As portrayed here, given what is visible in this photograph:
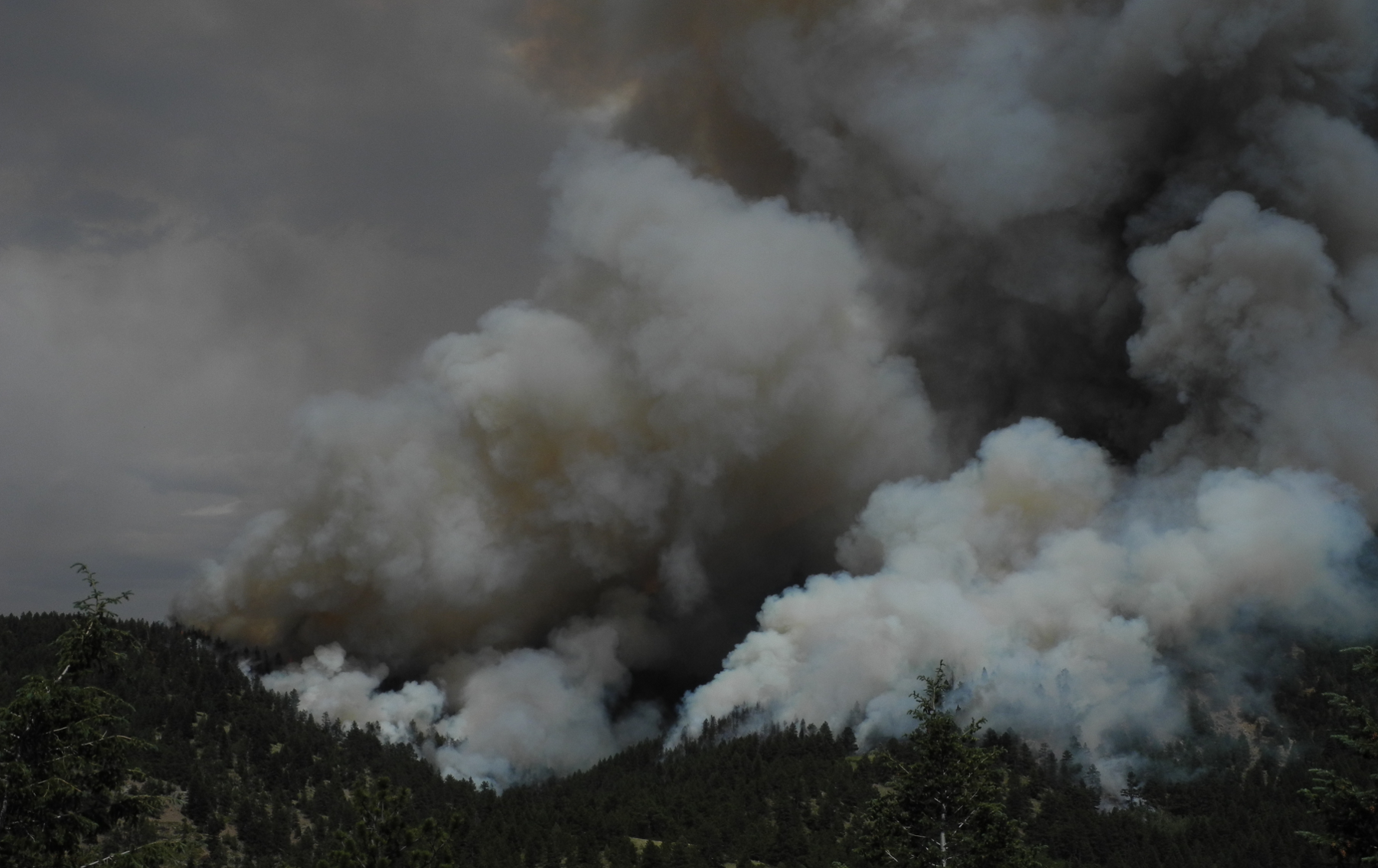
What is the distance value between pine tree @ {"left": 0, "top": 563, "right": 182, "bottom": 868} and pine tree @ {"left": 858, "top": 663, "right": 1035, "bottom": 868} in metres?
31.1

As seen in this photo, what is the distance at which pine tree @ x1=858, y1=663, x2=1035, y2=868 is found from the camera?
4862 centimetres

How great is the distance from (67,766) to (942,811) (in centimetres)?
3684

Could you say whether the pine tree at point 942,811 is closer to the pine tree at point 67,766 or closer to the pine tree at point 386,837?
the pine tree at point 386,837

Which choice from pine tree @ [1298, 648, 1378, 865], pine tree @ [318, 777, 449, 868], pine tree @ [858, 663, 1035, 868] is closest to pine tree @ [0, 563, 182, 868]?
pine tree @ [318, 777, 449, 868]

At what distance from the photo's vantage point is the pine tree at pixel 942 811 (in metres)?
48.6

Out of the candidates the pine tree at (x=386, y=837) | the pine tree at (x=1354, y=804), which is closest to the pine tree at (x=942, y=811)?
the pine tree at (x=1354, y=804)

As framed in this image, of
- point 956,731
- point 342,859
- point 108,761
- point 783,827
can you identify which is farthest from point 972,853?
point 783,827

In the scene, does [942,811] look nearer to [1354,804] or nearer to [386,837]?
[1354,804]

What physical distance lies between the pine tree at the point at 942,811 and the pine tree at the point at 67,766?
31064 millimetres

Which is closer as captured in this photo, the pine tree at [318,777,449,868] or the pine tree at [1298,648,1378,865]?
the pine tree at [1298,648,1378,865]

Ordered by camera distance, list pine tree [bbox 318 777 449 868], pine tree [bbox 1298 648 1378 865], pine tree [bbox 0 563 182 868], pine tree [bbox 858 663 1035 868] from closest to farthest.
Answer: pine tree [bbox 0 563 182 868]
pine tree [bbox 1298 648 1378 865]
pine tree [bbox 318 777 449 868]
pine tree [bbox 858 663 1035 868]

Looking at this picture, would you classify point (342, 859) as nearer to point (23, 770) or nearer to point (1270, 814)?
point (23, 770)

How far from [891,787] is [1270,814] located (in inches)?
7092

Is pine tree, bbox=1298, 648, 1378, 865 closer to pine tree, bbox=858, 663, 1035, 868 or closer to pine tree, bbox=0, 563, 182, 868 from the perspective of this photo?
pine tree, bbox=858, 663, 1035, 868
